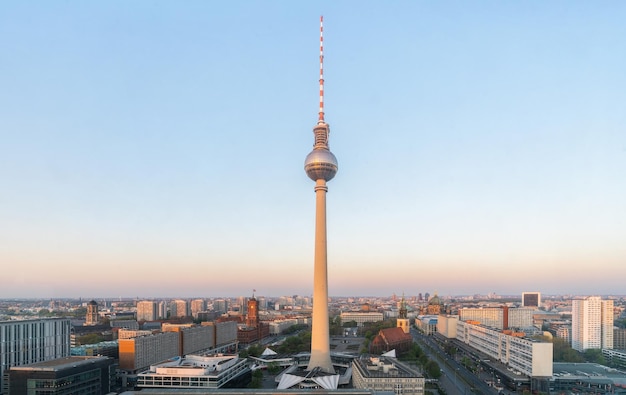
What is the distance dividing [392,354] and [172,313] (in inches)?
5148

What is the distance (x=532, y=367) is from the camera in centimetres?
6084

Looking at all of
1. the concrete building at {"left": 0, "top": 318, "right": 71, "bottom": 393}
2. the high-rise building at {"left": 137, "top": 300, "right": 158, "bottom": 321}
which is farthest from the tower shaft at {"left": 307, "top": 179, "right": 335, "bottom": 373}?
the high-rise building at {"left": 137, "top": 300, "right": 158, "bottom": 321}

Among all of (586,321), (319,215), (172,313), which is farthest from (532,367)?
(172,313)

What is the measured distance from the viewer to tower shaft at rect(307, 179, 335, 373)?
215 ft

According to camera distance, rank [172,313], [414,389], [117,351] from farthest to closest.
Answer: [172,313] < [117,351] < [414,389]

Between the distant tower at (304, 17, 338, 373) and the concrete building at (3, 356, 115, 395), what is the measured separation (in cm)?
2673

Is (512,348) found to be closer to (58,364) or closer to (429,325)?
(58,364)

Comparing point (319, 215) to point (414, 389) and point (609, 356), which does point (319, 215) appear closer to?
point (414, 389)

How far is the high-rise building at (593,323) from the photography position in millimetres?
92000

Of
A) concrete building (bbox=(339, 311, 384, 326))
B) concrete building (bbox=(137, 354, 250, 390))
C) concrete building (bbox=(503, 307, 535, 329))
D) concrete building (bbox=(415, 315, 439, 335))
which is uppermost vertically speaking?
concrete building (bbox=(137, 354, 250, 390))

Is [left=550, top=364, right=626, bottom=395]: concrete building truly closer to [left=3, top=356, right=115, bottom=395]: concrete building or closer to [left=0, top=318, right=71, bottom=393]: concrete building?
[left=3, top=356, right=115, bottom=395]: concrete building

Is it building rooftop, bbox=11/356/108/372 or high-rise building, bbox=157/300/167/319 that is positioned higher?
building rooftop, bbox=11/356/108/372

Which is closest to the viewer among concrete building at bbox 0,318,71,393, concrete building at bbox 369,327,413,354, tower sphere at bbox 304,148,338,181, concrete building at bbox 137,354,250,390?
concrete building at bbox 137,354,250,390

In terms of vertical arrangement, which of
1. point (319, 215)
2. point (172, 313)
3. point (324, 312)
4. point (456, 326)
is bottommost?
point (172, 313)
